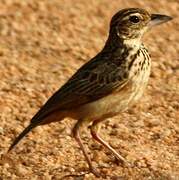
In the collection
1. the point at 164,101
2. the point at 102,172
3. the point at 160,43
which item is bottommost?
the point at 102,172

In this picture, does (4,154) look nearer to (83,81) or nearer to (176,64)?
(83,81)

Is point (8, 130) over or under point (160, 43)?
under

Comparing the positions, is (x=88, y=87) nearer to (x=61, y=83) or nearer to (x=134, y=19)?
(x=134, y=19)

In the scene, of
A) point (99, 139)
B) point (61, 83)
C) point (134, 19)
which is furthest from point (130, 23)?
point (61, 83)

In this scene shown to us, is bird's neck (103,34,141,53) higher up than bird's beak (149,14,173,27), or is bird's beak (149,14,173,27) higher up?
bird's beak (149,14,173,27)

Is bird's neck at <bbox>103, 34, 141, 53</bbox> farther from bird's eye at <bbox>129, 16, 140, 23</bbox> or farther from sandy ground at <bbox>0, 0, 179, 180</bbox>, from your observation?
sandy ground at <bbox>0, 0, 179, 180</bbox>

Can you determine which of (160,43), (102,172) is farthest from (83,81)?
(160,43)

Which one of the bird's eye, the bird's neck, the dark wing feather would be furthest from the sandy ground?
the bird's eye
